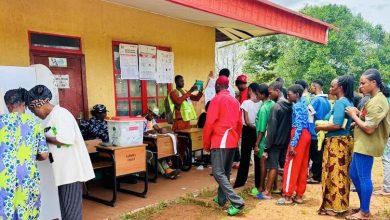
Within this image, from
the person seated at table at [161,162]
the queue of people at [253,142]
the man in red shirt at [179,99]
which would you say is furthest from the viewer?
the man in red shirt at [179,99]

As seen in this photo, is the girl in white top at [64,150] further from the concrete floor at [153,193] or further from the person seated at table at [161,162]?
the person seated at table at [161,162]

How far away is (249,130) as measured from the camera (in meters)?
5.49

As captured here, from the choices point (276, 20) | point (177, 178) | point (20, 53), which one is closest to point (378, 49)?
point (276, 20)

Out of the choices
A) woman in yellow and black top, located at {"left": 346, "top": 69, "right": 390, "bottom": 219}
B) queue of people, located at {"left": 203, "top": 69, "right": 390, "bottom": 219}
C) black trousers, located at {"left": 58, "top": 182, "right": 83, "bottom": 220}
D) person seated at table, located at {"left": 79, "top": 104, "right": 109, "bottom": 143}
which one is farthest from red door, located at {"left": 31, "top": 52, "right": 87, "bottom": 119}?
woman in yellow and black top, located at {"left": 346, "top": 69, "right": 390, "bottom": 219}

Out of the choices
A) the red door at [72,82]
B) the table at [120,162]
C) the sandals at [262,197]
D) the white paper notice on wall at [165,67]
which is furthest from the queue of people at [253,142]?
the white paper notice on wall at [165,67]

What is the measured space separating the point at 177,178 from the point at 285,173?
2.22 meters

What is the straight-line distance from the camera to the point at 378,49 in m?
28.6

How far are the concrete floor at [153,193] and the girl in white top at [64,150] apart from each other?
0.96 metres

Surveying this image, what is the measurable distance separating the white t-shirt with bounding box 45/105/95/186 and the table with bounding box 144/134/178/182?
91.6 inches

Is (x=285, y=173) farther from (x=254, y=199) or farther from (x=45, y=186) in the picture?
(x=45, y=186)

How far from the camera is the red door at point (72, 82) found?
→ 523 cm

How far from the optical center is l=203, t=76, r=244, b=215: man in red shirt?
434 centimetres

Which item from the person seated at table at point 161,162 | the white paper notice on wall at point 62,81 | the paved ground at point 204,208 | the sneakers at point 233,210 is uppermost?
the white paper notice on wall at point 62,81

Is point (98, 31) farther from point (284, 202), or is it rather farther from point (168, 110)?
point (284, 202)
